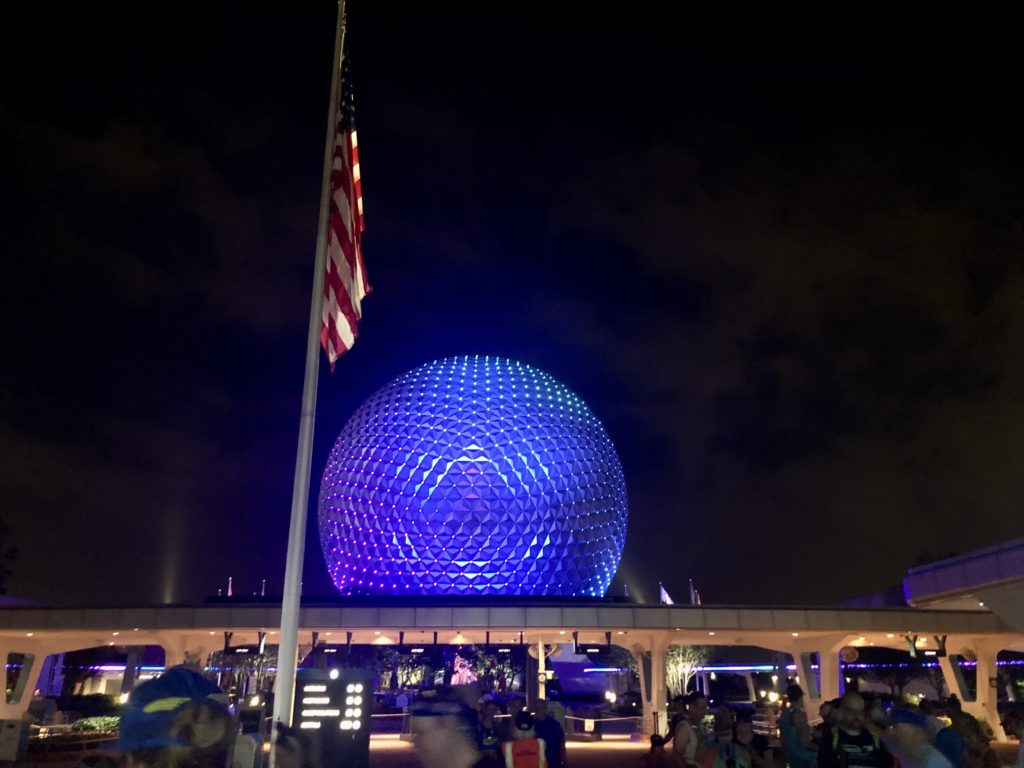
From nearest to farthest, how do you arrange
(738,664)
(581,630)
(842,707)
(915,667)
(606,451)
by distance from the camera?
(842,707)
(581,630)
(606,451)
(915,667)
(738,664)

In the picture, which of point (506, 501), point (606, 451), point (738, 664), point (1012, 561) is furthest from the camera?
point (738, 664)

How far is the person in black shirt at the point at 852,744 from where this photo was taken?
7.17 metres

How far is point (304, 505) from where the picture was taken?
1066 cm

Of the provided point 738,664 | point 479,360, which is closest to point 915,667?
point 738,664

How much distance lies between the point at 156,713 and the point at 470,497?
28909 millimetres

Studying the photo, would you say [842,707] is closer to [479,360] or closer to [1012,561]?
[1012,561]

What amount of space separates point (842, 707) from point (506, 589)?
25.5 metres

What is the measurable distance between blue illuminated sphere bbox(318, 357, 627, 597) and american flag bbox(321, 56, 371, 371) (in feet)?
64.4

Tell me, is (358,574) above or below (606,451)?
below

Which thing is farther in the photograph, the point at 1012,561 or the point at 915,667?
the point at 915,667

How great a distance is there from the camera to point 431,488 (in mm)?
32219

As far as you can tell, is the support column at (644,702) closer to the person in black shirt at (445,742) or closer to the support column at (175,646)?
the support column at (175,646)

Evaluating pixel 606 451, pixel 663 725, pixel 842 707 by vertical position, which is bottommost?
pixel 663 725

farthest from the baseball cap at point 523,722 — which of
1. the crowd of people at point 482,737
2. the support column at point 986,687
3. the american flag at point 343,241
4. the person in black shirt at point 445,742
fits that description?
the support column at point 986,687
